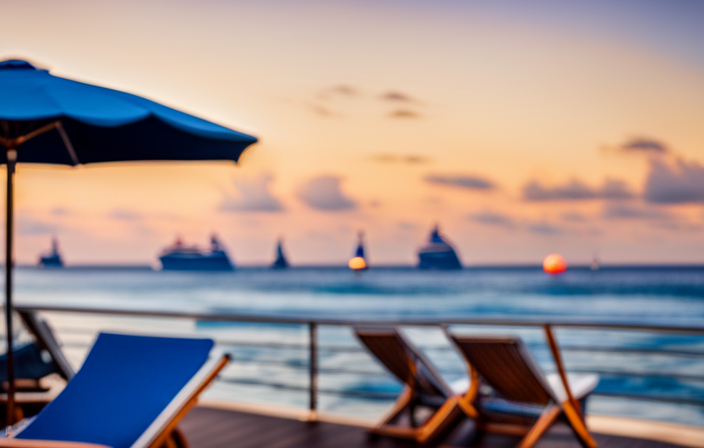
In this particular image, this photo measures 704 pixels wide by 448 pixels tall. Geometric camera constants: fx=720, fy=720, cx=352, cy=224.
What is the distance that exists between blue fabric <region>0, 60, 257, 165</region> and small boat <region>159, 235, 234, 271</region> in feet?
162

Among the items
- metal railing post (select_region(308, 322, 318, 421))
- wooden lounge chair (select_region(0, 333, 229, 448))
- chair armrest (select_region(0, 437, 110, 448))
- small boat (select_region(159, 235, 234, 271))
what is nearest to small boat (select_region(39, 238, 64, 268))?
small boat (select_region(159, 235, 234, 271))

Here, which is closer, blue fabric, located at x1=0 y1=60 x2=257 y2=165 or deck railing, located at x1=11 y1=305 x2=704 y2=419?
blue fabric, located at x1=0 y1=60 x2=257 y2=165

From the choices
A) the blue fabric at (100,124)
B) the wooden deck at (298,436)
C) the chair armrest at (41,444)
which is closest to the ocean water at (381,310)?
the wooden deck at (298,436)

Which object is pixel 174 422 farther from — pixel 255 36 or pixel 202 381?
pixel 255 36

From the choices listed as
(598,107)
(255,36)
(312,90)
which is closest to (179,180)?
(312,90)

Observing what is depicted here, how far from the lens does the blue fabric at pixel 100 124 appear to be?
2605 millimetres

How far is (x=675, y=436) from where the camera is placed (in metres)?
4.50

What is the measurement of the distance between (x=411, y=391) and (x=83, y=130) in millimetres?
2651

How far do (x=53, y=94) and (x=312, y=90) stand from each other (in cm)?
2221

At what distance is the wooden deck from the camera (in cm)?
454

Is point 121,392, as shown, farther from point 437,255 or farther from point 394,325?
point 437,255

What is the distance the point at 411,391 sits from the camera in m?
4.85

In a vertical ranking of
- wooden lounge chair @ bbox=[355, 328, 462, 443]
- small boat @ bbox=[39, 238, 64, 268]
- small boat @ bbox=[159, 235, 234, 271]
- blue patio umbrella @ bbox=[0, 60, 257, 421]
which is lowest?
small boat @ bbox=[39, 238, 64, 268]

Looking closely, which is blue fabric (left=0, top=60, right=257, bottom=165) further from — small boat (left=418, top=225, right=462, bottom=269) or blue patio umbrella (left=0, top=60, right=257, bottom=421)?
small boat (left=418, top=225, right=462, bottom=269)
